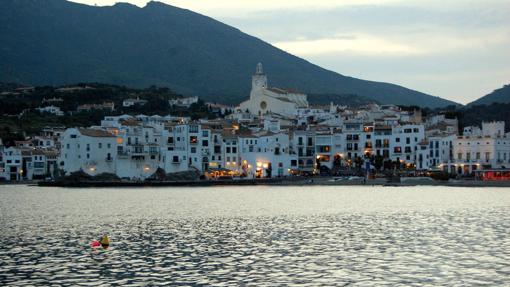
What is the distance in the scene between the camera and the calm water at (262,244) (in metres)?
27.6

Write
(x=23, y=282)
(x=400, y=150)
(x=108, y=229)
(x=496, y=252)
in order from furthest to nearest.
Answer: (x=400, y=150) → (x=108, y=229) → (x=496, y=252) → (x=23, y=282)

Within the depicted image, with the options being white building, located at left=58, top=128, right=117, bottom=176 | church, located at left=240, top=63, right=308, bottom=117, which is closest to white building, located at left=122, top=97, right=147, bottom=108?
church, located at left=240, top=63, right=308, bottom=117

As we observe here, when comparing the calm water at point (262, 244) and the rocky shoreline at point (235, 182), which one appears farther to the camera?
the rocky shoreline at point (235, 182)

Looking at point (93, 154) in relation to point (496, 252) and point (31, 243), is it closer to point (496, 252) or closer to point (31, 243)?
point (31, 243)

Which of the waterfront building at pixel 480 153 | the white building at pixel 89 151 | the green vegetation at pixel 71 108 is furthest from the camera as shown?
the green vegetation at pixel 71 108

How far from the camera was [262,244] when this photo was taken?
36625mm

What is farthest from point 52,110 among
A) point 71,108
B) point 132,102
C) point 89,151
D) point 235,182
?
point 235,182

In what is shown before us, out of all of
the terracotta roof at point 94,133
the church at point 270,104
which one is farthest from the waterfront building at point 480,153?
the church at point 270,104

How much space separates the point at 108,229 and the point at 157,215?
30.9 ft

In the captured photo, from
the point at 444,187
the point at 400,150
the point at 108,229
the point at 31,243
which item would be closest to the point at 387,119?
the point at 400,150

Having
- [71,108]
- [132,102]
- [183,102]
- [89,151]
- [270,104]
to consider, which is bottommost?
[89,151]

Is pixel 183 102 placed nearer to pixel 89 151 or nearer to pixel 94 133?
pixel 94 133

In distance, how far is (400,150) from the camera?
114 meters

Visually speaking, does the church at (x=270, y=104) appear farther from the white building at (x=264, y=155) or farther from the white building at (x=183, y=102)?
the white building at (x=264, y=155)
